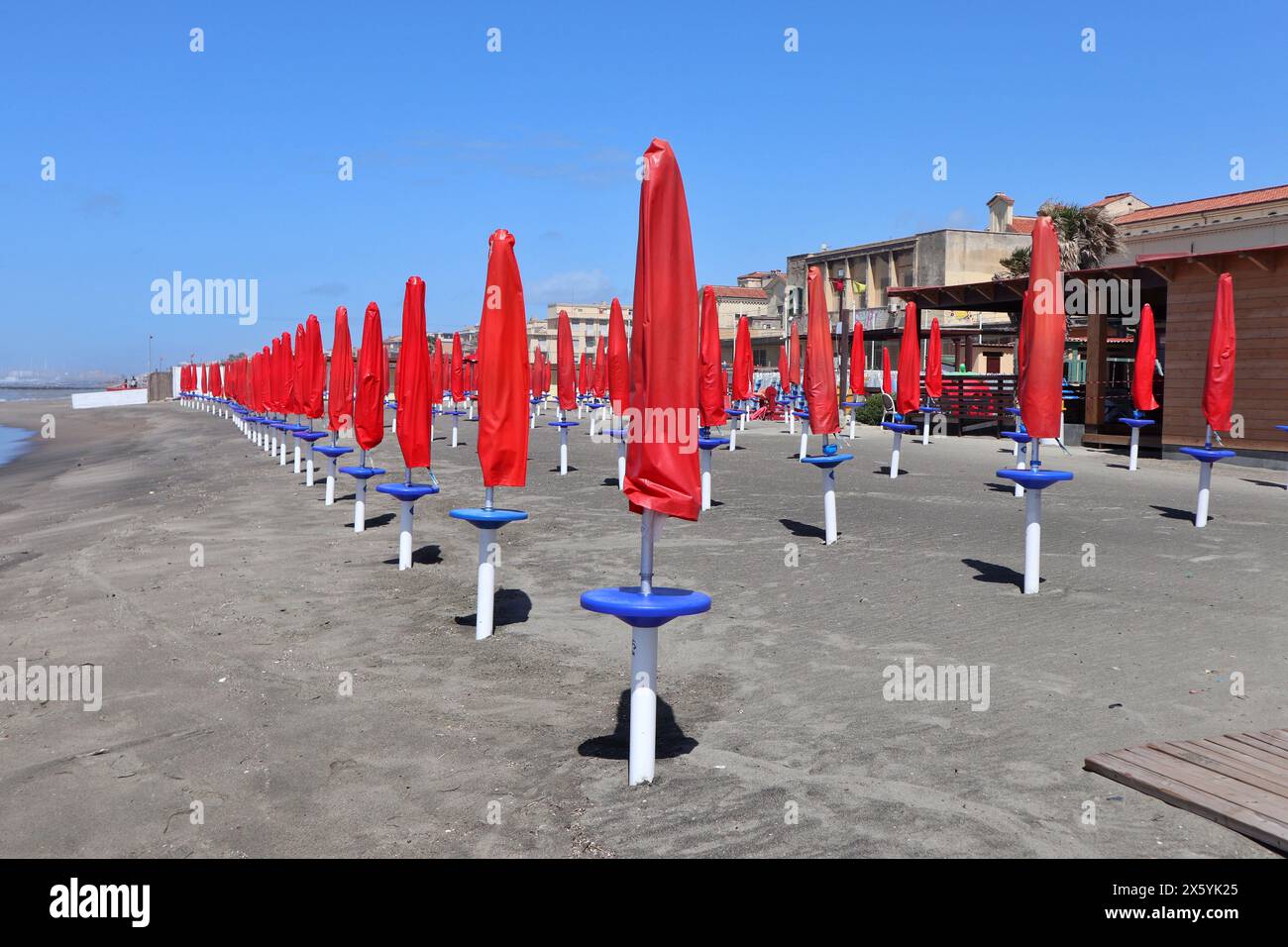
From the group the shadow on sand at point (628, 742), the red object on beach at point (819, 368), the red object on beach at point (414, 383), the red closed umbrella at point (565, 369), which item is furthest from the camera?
the red closed umbrella at point (565, 369)

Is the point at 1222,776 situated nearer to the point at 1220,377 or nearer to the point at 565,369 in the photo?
the point at 1220,377

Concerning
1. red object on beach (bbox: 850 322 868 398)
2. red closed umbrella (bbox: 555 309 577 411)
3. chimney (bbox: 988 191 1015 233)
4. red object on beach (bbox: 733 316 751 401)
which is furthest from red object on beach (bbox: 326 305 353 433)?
chimney (bbox: 988 191 1015 233)

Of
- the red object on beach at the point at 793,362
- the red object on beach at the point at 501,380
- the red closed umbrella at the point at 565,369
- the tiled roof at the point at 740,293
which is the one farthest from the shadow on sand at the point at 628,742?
the tiled roof at the point at 740,293

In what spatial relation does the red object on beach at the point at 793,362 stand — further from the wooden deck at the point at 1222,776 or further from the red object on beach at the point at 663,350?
the red object on beach at the point at 663,350

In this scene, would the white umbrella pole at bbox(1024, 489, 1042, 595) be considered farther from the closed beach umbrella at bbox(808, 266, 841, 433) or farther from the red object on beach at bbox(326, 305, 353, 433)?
the red object on beach at bbox(326, 305, 353, 433)

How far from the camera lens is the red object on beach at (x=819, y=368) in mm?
11227

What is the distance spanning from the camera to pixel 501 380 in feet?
24.1

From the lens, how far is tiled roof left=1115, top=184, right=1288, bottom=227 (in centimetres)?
3875

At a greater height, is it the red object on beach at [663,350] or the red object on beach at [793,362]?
the red object on beach at [793,362]

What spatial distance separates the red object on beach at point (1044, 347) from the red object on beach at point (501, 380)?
4447 millimetres

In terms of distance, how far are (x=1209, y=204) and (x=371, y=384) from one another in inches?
1666

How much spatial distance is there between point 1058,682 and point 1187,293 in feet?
61.4
